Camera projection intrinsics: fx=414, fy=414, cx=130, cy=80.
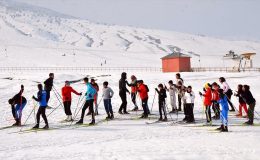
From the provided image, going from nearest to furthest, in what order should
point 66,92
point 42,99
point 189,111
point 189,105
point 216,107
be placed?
point 42,99 → point 189,105 → point 189,111 → point 216,107 → point 66,92

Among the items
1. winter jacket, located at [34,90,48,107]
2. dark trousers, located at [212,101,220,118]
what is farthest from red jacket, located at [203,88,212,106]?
winter jacket, located at [34,90,48,107]

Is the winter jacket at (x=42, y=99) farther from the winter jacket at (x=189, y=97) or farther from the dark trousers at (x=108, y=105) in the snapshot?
the winter jacket at (x=189, y=97)

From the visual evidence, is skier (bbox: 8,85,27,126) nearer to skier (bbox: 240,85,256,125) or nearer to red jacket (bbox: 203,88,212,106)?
red jacket (bbox: 203,88,212,106)

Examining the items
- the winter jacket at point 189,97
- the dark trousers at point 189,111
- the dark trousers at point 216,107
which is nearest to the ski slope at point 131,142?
the dark trousers at point 189,111

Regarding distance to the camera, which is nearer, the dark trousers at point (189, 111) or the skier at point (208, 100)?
the skier at point (208, 100)

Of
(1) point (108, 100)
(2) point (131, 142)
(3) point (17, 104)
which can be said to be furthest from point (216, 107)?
(3) point (17, 104)

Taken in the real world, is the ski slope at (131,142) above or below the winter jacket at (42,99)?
below

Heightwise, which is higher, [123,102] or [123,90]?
[123,90]

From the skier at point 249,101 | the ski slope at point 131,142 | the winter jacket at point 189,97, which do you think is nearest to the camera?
the ski slope at point 131,142

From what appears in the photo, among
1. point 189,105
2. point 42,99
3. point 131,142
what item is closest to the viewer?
point 131,142

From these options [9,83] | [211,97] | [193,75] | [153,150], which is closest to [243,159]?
[153,150]

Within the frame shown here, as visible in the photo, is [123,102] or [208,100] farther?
[123,102]

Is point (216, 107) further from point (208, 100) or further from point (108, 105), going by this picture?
point (108, 105)

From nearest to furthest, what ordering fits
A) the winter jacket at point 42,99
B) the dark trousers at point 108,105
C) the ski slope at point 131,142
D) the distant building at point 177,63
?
the ski slope at point 131,142 < the winter jacket at point 42,99 < the dark trousers at point 108,105 < the distant building at point 177,63
